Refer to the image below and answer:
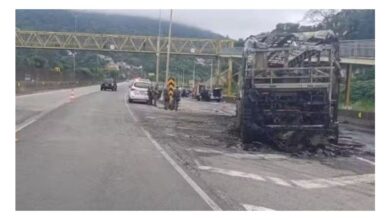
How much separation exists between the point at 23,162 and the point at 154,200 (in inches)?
141

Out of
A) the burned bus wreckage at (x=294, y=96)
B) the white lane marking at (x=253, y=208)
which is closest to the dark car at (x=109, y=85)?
the burned bus wreckage at (x=294, y=96)

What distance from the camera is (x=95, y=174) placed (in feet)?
33.4

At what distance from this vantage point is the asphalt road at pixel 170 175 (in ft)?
27.7

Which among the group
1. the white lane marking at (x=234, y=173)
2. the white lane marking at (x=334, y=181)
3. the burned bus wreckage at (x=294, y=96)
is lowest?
the white lane marking at (x=334, y=181)

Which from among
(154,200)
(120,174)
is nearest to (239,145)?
(120,174)

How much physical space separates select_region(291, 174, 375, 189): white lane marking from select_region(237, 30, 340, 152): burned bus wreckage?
3125mm

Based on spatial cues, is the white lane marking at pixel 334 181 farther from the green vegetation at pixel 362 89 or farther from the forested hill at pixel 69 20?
the green vegetation at pixel 362 89

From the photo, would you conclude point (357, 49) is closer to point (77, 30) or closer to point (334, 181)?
point (77, 30)

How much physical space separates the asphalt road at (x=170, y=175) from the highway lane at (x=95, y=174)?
0.01 meters

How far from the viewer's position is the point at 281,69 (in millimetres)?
15242

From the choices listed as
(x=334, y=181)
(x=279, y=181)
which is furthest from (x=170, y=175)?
(x=334, y=181)

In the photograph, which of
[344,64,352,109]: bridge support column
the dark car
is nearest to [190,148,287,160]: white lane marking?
[344,64,352,109]: bridge support column

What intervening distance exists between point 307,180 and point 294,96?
13.7 feet
